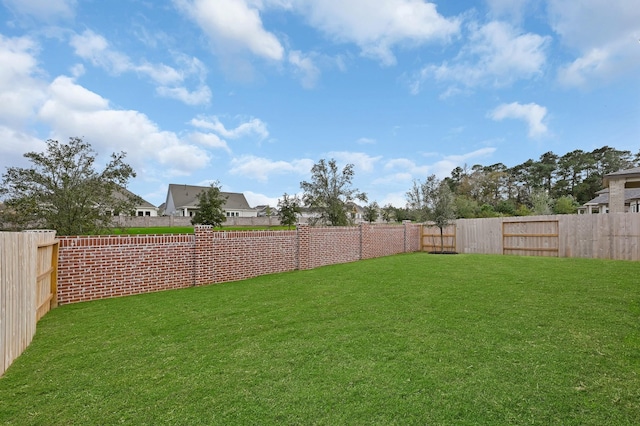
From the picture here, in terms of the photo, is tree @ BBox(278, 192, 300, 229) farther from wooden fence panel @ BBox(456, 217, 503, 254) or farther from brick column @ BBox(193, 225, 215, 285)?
brick column @ BBox(193, 225, 215, 285)

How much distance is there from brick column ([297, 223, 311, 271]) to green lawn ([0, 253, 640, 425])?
415cm

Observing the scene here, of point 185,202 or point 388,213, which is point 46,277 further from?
point 388,213

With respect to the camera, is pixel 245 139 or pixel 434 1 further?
pixel 245 139

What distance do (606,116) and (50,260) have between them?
17400 millimetres

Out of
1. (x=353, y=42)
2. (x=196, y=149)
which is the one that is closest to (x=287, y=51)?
(x=353, y=42)

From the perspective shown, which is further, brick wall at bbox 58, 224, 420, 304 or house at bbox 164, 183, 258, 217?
house at bbox 164, 183, 258, 217

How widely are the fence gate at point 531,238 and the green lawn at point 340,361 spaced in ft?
24.6

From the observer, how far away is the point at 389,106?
43.4 ft

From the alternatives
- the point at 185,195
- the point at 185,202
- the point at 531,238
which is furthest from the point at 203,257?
the point at 185,195

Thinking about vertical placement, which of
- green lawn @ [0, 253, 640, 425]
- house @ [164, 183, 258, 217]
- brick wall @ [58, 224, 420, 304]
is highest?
house @ [164, 183, 258, 217]

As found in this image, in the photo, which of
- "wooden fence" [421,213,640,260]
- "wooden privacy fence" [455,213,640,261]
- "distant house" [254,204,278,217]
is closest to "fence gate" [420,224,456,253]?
"wooden fence" [421,213,640,260]

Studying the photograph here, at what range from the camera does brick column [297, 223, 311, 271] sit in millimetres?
10016

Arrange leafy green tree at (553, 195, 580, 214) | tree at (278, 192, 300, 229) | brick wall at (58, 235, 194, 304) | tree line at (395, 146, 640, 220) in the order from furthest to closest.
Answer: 1. tree line at (395, 146, 640, 220)
2. leafy green tree at (553, 195, 580, 214)
3. tree at (278, 192, 300, 229)
4. brick wall at (58, 235, 194, 304)

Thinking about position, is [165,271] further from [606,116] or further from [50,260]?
[606,116]
